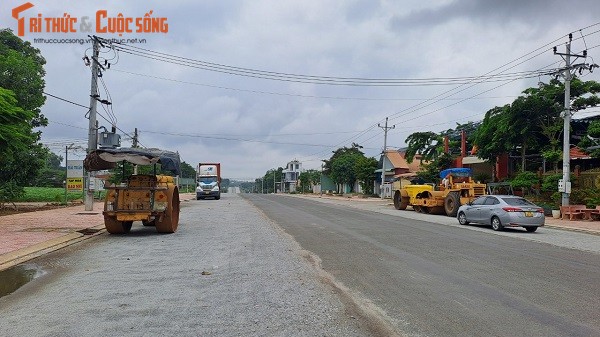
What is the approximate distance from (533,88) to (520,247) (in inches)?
752

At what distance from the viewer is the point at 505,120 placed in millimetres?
29406

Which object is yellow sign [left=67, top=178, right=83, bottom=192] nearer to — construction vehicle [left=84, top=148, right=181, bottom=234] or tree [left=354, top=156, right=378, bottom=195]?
construction vehicle [left=84, top=148, right=181, bottom=234]

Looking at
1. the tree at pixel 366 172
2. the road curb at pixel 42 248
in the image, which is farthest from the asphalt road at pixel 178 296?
the tree at pixel 366 172

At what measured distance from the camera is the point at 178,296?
22.5ft

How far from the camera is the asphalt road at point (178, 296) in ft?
17.8

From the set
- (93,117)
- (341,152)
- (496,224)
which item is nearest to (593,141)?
(496,224)

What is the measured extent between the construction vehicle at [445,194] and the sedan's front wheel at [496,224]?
8059 millimetres

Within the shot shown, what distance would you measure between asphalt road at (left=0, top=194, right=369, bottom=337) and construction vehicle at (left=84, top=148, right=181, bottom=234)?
2465 millimetres

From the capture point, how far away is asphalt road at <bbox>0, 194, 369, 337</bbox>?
542 centimetres

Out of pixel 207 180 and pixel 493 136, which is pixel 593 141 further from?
pixel 207 180

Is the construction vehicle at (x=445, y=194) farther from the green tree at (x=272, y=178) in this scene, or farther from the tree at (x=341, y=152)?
the green tree at (x=272, y=178)

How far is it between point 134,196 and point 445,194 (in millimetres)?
19753

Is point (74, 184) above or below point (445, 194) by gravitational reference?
above

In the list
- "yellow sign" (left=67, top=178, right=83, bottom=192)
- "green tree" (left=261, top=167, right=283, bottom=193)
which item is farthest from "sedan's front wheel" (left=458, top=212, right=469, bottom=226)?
"green tree" (left=261, top=167, right=283, bottom=193)
